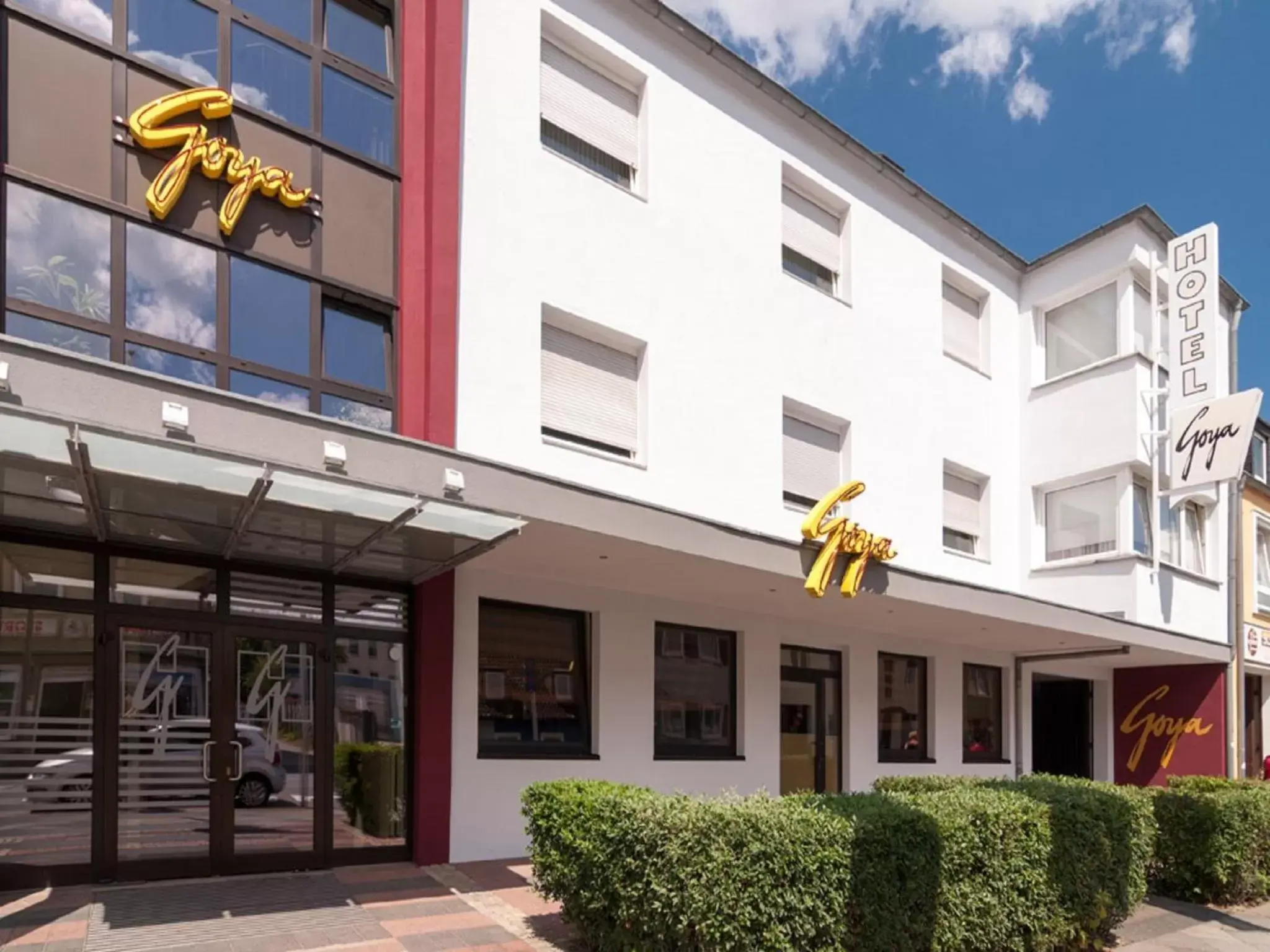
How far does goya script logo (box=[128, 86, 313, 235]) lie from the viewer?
7.60 meters

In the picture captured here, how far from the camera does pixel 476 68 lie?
9.69 meters

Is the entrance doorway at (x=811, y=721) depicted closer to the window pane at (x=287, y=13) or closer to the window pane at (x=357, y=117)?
the window pane at (x=357, y=117)

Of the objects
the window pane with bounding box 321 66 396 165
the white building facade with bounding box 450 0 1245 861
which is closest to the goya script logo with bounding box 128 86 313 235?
the window pane with bounding box 321 66 396 165

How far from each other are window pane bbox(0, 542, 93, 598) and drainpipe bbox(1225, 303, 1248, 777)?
17716mm

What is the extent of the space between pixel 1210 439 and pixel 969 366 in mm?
3696

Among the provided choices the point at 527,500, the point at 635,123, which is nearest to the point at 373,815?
the point at 527,500

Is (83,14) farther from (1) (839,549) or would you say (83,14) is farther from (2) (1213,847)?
(2) (1213,847)

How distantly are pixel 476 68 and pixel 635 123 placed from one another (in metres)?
2.32

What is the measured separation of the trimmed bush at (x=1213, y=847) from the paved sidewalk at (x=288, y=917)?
6.70 m

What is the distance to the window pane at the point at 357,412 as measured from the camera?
8.41 meters

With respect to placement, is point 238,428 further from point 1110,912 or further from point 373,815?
point 1110,912

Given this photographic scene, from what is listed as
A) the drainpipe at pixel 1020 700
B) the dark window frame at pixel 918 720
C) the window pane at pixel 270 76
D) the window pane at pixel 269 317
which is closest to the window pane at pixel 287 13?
the window pane at pixel 270 76

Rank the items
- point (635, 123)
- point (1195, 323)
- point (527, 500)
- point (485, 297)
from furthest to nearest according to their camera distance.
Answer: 1. point (1195, 323)
2. point (635, 123)
3. point (485, 297)
4. point (527, 500)

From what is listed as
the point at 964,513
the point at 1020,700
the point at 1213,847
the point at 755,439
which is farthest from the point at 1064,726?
the point at 755,439
